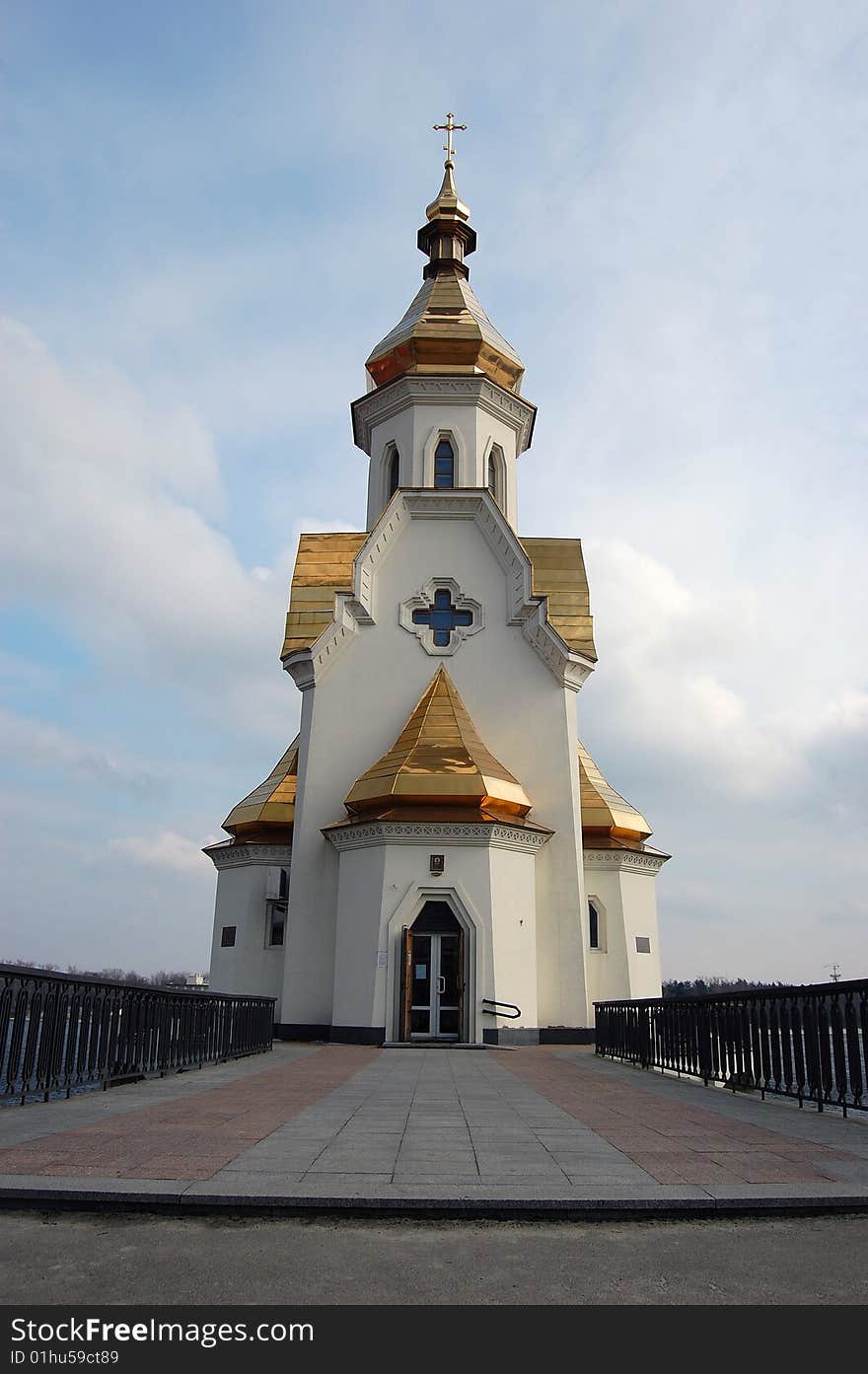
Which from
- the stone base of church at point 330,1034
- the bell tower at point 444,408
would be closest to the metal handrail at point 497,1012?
the stone base of church at point 330,1034

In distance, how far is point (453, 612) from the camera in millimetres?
22281

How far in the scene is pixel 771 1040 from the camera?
369 inches

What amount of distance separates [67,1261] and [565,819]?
56.0 ft

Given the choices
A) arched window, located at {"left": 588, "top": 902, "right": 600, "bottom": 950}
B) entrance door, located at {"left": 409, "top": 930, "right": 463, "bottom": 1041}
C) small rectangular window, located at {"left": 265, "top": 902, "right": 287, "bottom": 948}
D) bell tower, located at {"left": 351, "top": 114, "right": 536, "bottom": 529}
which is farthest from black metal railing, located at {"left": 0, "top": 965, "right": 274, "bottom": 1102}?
bell tower, located at {"left": 351, "top": 114, "right": 536, "bottom": 529}

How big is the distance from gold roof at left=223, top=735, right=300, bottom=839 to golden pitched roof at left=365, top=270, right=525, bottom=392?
10.9 metres

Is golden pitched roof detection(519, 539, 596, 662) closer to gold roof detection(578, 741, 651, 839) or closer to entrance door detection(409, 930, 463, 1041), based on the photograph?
gold roof detection(578, 741, 651, 839)

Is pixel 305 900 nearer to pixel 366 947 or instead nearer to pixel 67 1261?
pixel 366 947

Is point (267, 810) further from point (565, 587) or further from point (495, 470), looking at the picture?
point (495, 470)

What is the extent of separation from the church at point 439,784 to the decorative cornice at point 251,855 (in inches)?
2.0

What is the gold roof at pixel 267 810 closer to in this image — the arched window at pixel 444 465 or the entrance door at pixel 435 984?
the entrance door at pixel 435 984

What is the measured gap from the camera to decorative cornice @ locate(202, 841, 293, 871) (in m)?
22.8

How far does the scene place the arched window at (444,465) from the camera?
24.7 m

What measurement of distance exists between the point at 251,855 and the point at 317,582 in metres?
6.62

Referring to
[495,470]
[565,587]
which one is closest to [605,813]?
[565,587]
